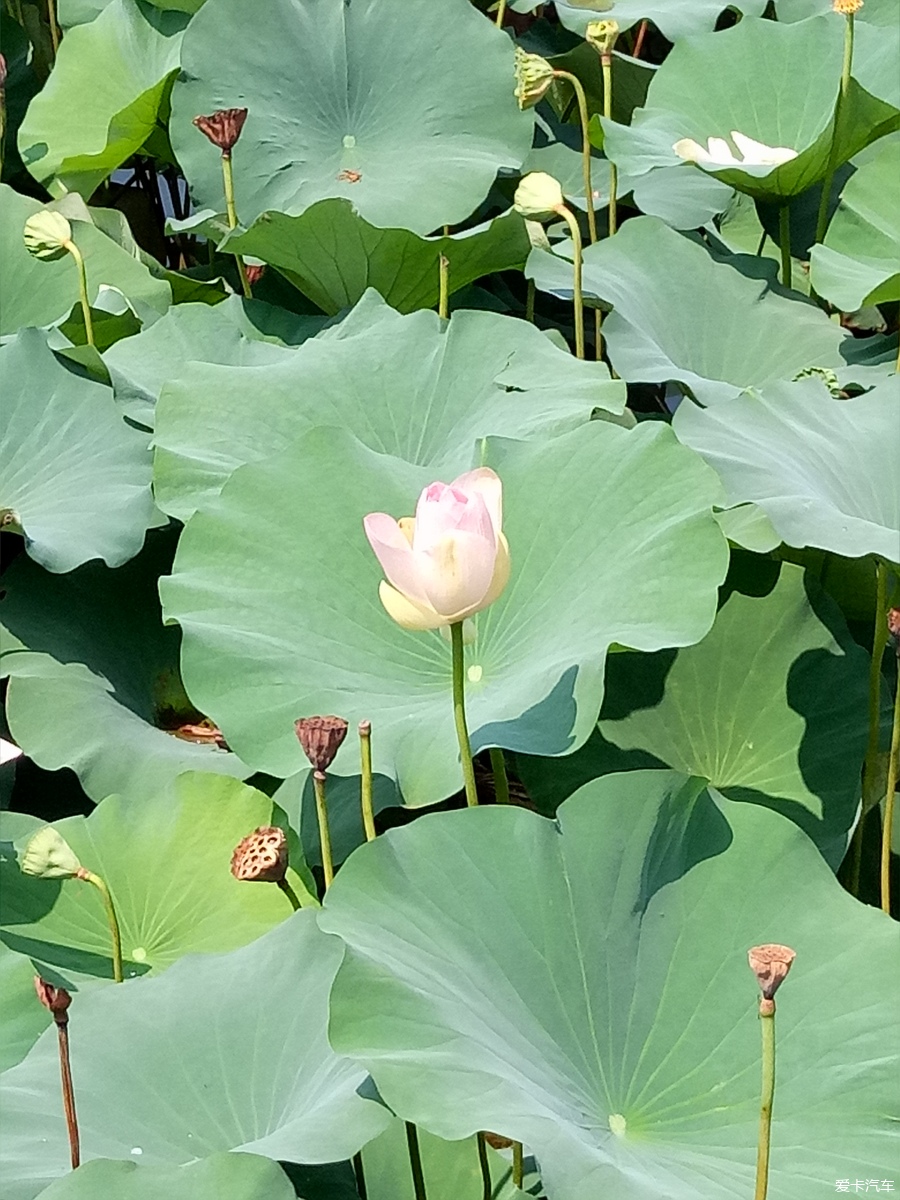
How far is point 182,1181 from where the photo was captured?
64 cm

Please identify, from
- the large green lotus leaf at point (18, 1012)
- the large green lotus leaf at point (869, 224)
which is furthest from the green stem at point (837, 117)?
the large green lotus leaf at point (18, 1012)

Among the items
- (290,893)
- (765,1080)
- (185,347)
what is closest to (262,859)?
(290,893)

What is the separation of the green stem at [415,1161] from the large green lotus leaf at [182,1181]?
0.42ft

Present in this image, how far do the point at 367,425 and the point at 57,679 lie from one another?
36cm

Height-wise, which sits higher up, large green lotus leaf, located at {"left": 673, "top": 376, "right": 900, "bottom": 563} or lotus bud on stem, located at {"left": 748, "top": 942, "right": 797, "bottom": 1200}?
lotus bud on stem, located at {"left": 748, "top": 942, "right": 797, "bottom": 1200}

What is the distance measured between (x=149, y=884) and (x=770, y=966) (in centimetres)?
59

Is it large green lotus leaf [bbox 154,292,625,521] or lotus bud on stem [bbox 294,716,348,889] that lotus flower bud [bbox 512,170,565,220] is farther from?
lotus bud on stem [bbox 294,716,348,889]

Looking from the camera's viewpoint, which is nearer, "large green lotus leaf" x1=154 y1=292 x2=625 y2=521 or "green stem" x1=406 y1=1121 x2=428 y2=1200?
"green stem" x1=406 y1=1121 x2=428 y2=1200

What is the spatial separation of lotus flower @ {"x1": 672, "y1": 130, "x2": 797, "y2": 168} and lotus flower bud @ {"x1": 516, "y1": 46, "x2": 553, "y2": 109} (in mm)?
159

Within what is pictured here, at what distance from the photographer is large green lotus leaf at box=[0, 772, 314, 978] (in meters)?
0.98

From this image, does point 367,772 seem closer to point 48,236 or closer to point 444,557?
point 444,557

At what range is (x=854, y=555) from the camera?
0.82 m

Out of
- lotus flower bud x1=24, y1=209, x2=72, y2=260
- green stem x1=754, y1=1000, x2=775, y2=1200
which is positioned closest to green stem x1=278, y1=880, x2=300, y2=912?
green stem x1=754, y1=1000, x2=775, y2=1200

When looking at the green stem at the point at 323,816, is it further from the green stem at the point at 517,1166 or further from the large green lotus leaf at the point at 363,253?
the large green lotus leaf at the point at 363,253
